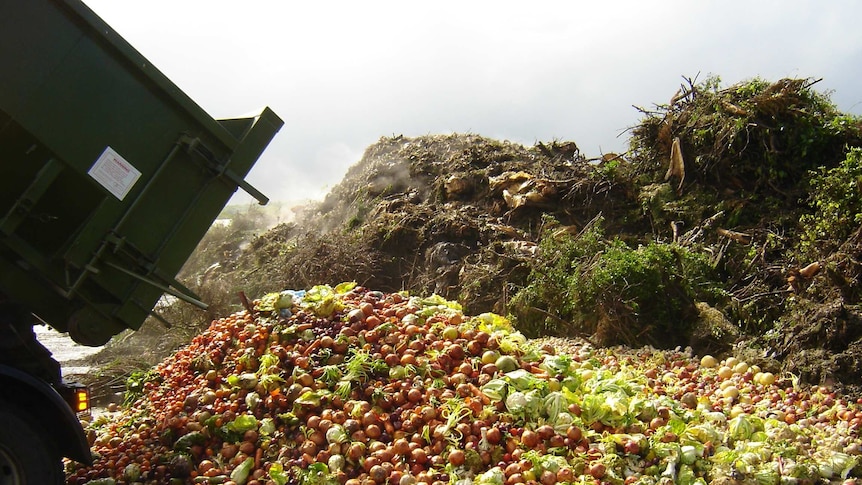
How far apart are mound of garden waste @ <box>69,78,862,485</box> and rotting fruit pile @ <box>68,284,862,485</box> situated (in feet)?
0.06

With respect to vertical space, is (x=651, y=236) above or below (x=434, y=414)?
above

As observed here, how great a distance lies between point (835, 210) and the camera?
6.26 meters

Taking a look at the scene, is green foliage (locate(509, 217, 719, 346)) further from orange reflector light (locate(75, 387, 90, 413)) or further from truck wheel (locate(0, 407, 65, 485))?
truck wheel (locate(0, 407, 65, 485))

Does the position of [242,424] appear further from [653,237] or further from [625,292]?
[653,237]

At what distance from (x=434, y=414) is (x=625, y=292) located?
10.4 feet

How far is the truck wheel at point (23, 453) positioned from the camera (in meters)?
3.39

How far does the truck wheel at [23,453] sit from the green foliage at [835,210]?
253 inches

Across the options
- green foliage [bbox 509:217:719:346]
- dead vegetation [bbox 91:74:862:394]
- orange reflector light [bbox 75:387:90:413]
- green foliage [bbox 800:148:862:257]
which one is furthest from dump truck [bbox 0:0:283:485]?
green foliage [bbox 800:148:862:257]

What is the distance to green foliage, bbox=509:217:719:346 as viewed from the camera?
6434 millimetres

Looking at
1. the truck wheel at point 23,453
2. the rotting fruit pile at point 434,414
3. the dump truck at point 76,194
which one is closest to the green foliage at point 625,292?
the rotting fruit pile at point 434,414

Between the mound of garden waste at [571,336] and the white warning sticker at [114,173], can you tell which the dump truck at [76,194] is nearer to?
the white warning sticker at [114,173]

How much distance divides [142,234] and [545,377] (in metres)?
2.76

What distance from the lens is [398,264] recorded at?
32.0ft

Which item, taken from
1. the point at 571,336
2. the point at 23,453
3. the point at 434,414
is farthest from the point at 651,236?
the point at 23,453
